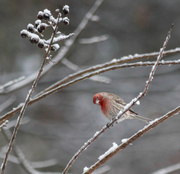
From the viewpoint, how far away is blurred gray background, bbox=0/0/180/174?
8.94 metres

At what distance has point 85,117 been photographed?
32.8 ft

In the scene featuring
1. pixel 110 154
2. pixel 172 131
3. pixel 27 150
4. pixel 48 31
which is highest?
pixel 48 31

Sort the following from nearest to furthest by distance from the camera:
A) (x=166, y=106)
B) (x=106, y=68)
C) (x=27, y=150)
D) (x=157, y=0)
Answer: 1. (x=106, y=68)
2. (x=166, y=106)
3. (x=27, y=150)
4. (x=157, y=0)

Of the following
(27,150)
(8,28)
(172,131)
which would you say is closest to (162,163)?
(172,131)

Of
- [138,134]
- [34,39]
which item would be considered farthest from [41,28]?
[138,134]

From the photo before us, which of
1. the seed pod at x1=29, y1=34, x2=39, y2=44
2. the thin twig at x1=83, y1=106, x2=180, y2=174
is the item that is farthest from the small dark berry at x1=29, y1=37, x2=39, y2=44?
the thin twig at x1=83, y1=106, x2=180, y2=174

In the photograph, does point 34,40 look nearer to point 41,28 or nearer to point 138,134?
point 41,28

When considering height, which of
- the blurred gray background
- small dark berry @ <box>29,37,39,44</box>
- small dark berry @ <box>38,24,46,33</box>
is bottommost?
small dark berry @ <box>29,37,39,44</box>

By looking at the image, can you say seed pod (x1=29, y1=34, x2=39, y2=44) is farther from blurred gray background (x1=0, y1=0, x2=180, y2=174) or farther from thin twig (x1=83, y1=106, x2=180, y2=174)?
blurred gray background (x1=0, y1=0, x2=180, y2=174)

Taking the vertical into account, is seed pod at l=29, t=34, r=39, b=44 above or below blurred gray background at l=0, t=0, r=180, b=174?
below

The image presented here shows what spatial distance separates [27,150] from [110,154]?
8.45 meters

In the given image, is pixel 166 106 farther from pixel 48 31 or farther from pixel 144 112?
pixel 48 31

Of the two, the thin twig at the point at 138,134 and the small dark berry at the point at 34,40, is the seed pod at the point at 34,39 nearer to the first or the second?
the small dark berry at the point at 34,40

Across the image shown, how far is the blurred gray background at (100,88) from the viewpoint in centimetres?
894
